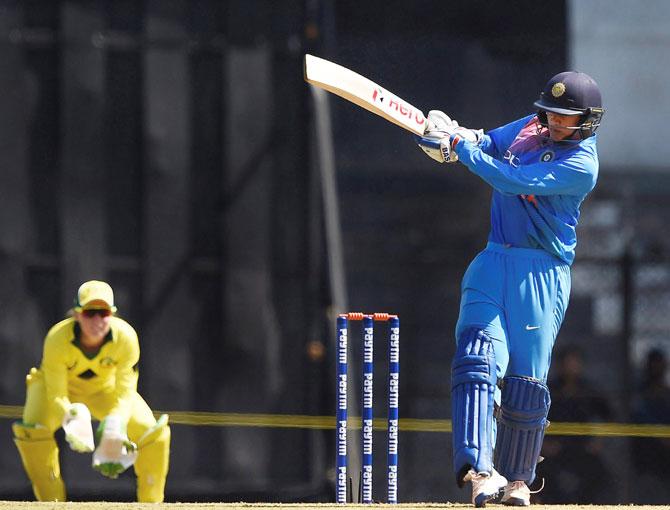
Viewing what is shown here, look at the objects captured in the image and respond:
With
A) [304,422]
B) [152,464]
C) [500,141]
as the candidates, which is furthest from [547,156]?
[304,422]

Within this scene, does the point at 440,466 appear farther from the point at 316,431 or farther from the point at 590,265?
the point at 590,265

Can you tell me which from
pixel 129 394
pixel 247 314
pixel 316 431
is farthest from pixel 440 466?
pixel 129 394

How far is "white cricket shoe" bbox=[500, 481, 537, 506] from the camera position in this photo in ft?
19.6

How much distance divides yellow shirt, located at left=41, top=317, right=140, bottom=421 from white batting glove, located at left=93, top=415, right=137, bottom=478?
304 mm

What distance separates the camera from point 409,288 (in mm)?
8969

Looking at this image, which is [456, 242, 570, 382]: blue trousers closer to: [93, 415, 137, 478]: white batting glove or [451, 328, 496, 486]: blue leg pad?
[451, 328, 496, 486]: blue leg pad

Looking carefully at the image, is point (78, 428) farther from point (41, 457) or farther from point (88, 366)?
point (41, 457)

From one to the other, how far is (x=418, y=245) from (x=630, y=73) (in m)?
1.43

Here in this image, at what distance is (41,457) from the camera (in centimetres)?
713

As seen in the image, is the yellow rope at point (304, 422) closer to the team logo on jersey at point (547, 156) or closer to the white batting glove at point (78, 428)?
the white batting glove at point (78, 428)

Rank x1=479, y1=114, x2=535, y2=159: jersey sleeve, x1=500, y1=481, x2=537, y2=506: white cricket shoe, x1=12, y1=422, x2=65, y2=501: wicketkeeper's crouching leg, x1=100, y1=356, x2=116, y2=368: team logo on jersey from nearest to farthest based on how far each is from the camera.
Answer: x1=500, y1=481, x2=537, y2=506: white cricket shoe < x1=479, y1=114, x2=535, y2=159: jersey sleeve < x1=100, y1=356, x2=116, y2=368: team logo on jersey < x1=12, y1=422, x2=65, y2=501: wicketkeeper's crouching leg

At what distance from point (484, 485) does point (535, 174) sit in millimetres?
1044

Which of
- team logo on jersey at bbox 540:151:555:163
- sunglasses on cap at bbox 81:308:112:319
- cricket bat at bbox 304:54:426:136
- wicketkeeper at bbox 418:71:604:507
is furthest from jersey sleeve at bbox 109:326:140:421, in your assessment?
team logo on jersey at bbox 540:151:555:163

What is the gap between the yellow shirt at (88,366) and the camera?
270 inches
